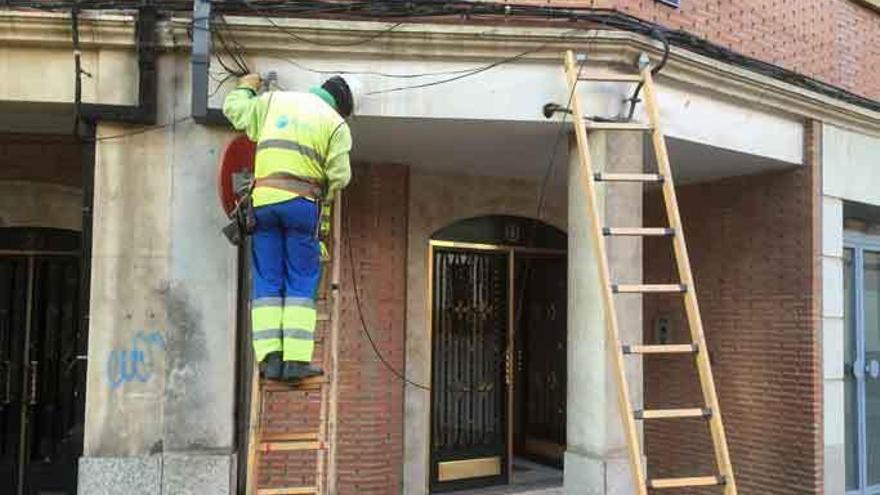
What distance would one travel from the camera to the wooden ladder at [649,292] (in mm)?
4895

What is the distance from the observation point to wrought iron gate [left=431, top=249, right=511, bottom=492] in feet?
29.3

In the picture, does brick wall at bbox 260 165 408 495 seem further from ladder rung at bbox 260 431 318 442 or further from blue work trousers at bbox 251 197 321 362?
blue work trousers at bbox 251 197 321 362

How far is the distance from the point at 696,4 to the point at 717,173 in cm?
196

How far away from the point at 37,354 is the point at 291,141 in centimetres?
503

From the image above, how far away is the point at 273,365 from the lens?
15.8 feet

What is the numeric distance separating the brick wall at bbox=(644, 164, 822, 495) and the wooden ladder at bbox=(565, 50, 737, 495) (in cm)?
295

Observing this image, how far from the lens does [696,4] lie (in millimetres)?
7391

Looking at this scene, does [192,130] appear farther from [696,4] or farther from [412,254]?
[696,4]

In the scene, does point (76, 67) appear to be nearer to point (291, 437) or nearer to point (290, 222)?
point (290, 222)

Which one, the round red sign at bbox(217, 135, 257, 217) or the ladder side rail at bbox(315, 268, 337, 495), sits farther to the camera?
the round red sign at bbox(217, 135, 257, 217)

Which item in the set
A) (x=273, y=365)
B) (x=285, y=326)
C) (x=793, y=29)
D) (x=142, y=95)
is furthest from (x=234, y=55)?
(x=793, y=29)

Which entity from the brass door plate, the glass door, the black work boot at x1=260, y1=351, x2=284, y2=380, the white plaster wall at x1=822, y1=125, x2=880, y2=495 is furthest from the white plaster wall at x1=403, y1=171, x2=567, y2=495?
the glass door

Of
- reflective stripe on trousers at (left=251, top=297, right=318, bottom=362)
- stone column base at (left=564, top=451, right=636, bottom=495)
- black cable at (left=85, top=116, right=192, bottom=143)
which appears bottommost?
stone column base at (left=564, top=451, right=636, bottom=495)

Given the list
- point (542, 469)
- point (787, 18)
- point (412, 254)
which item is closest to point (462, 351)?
point (412, 254)
